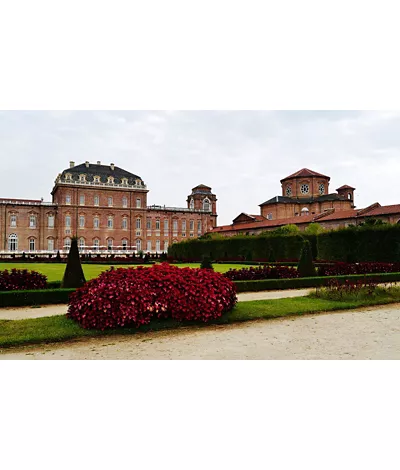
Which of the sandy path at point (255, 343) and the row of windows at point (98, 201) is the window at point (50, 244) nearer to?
the row of windows at point (98, 201)

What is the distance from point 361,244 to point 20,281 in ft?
54.7

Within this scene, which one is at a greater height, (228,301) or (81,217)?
(81,217)

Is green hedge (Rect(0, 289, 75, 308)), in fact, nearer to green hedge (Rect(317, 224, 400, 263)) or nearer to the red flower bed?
the red flower bed

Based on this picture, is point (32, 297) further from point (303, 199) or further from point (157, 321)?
point (303, 199)

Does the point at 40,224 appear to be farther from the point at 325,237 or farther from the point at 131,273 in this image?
the point at 131,273

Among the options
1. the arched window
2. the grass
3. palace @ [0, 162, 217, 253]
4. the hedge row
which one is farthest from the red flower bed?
the arched window

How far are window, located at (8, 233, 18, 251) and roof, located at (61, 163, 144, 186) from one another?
10033 mm

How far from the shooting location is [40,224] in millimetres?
53969

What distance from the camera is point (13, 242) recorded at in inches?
2061

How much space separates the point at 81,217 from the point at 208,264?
150ft

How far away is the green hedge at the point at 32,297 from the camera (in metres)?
9.10

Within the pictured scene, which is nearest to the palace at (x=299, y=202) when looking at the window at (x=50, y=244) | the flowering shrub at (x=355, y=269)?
the window at (x=50, y=244)

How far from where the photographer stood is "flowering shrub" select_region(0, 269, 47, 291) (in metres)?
10.2

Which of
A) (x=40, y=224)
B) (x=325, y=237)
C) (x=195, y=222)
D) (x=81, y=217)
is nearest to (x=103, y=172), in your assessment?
(x=81, y=217)
